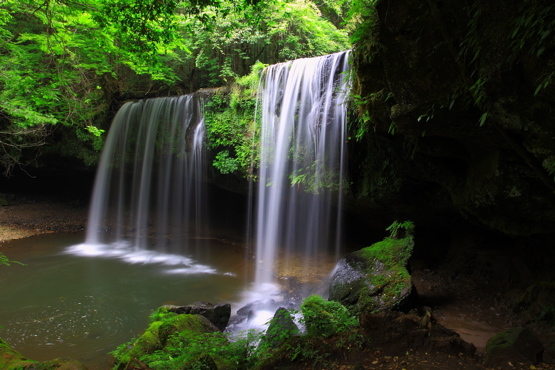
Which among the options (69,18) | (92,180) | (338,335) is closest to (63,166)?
(92,180)

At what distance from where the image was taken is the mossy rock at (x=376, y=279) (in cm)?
525

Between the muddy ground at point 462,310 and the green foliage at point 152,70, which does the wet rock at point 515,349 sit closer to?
the muddy ground at point 462,310

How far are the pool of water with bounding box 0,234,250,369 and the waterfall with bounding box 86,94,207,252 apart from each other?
140 cm

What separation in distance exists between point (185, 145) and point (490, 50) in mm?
10148

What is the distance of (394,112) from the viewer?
4.13m

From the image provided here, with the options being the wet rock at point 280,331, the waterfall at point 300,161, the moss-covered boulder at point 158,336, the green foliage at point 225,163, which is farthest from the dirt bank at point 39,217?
the wet rock at point 280,331

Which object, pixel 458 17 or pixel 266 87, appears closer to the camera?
pixel 458 17

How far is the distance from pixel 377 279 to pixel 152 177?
1044cm

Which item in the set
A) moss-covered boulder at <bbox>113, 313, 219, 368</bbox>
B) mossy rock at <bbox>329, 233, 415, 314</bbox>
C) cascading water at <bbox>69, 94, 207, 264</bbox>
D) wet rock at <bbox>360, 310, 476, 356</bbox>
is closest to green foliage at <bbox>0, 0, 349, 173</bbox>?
cascading water at <bbox>69, 94, 207, 264</bbox>

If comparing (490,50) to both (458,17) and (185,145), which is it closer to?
(458,17)

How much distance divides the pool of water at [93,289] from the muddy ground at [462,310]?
4.23m

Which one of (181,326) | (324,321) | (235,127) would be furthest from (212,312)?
(235,127)

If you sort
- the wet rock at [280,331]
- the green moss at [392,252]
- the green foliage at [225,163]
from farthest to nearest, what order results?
1. the green foliage at [225,163]
2. the green moss at [392,252]
3. the wet rock at [280,331]

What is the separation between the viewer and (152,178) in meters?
13.2
